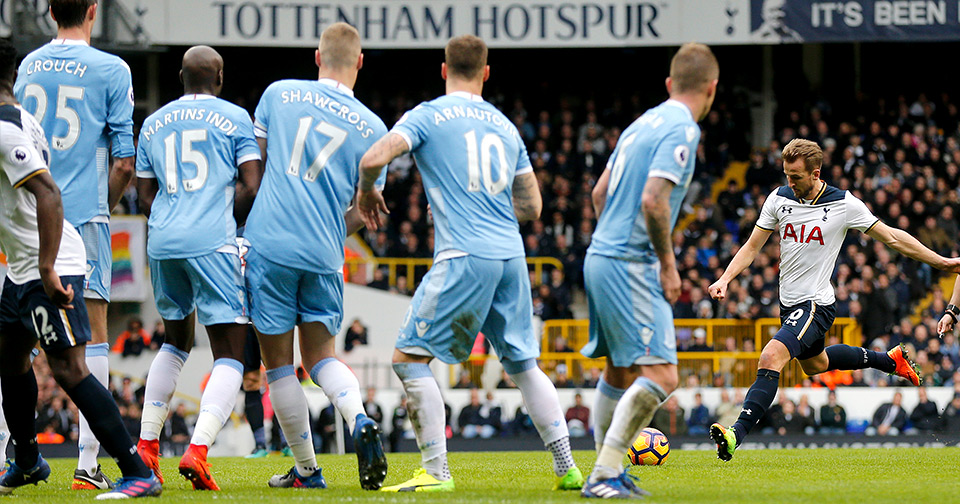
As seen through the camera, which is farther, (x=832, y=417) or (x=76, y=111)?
(x=832, y=417)

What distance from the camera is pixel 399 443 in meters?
17.0

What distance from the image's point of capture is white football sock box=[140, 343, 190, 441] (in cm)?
677

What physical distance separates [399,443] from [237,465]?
7.58m

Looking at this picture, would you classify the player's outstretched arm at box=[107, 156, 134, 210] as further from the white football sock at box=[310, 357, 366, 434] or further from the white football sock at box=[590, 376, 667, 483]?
the white football sock at box=[590, 376, 667, 483]

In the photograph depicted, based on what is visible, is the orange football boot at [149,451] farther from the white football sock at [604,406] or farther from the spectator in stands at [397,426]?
the spectator in stands at [397,426]

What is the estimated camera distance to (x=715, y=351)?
786 inches

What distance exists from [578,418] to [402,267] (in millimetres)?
6057

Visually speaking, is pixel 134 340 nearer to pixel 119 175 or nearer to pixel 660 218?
pixel 119 175

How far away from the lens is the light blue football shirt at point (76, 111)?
6.86 m

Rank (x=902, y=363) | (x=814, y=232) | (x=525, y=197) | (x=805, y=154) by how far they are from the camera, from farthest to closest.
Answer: (x=902, y=363), (x=814, y=232), (x=805, y=154), (x=525, y=197)

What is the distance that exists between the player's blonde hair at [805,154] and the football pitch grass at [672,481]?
2.27 metres

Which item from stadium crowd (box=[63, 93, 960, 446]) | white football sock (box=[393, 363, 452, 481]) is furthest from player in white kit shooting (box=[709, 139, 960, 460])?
stadium crowd (box=[63, 93, 960, 446])

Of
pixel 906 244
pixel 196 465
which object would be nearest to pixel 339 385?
pixel 196 465

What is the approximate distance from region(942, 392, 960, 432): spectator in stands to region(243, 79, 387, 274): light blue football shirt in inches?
539
